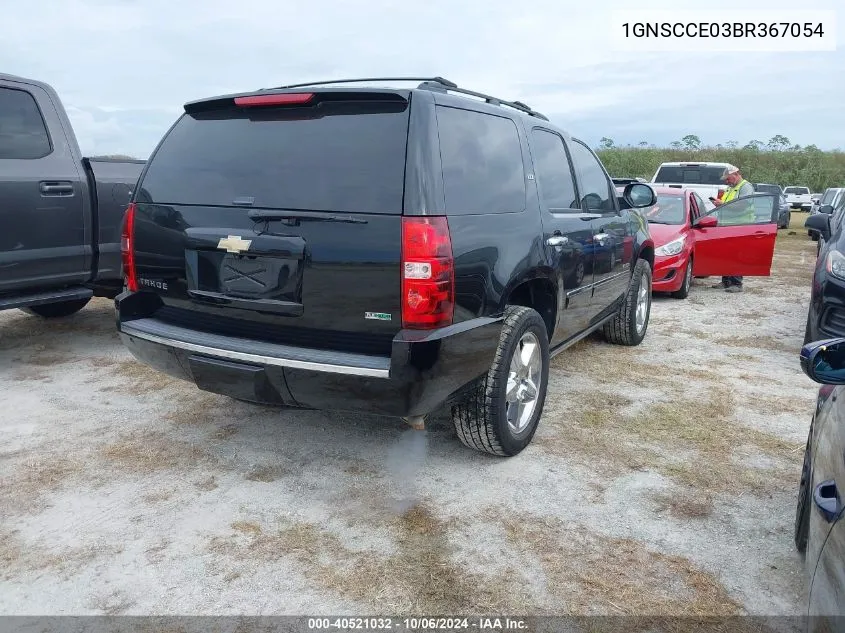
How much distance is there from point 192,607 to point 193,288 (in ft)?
4.77

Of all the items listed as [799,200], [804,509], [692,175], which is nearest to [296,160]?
[804,509]

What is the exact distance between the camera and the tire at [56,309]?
6.82 m

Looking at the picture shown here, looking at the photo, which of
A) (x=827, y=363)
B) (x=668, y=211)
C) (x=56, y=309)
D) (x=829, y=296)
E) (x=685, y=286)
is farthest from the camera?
(x=668, y=211)

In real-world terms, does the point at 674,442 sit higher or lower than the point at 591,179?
lower

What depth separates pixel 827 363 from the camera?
174 cm

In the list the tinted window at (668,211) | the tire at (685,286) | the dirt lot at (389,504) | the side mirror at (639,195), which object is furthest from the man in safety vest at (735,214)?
the dirt lot at (389,504)

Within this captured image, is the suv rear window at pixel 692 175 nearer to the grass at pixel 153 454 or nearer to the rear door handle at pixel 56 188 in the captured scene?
the rear door handle at pixel 56 188

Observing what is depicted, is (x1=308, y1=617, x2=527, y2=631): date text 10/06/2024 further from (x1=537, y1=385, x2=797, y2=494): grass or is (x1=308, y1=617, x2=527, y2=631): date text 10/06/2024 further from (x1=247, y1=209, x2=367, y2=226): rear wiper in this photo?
(x1=247, y1=209, x2=367, y2=226): rear wiper

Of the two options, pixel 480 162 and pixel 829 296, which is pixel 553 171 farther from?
pixel 829 296

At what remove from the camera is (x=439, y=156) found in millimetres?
3004

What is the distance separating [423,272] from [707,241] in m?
7.53

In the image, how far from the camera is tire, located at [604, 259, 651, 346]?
6082 mm

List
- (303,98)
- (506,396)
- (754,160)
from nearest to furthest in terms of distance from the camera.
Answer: (303,98) → (506,396) → (754,160)

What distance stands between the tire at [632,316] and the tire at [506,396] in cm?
232
